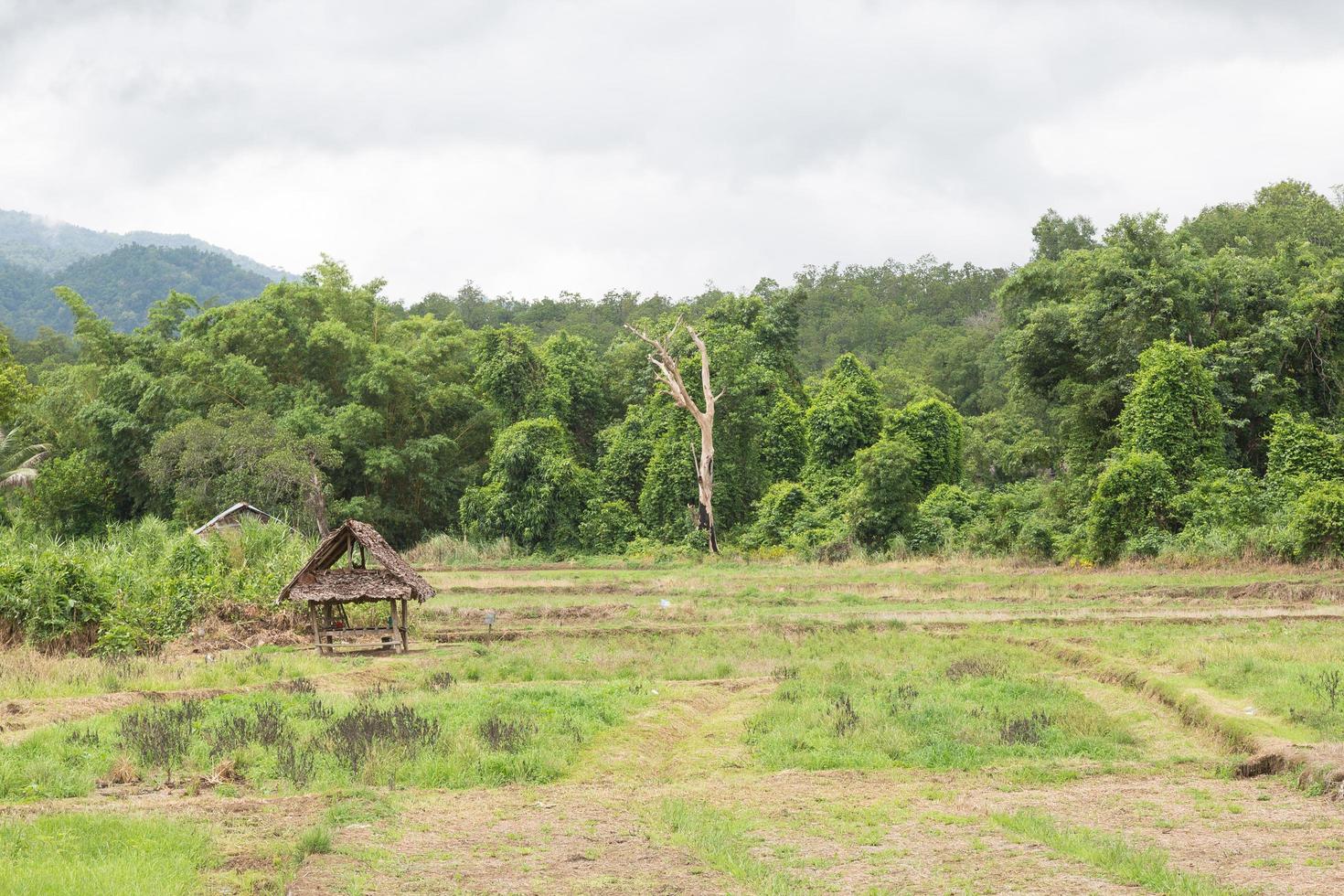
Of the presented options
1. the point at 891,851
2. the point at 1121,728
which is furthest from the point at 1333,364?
the point at 891,851

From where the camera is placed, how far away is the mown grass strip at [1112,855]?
8.53 meters

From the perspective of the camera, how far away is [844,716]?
49.4 feet

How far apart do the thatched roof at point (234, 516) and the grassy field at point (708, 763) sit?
49.1ft

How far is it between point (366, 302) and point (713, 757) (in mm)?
44366

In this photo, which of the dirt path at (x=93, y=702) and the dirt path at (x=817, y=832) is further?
the dirt path at (x=93, y=702)

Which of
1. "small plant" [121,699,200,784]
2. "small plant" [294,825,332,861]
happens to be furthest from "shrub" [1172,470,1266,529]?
"small plant" [294,825,332,861]

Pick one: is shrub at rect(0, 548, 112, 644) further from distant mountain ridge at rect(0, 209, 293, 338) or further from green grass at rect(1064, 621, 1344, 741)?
distant mountain ridge at rect(0, 209, 293, 338)

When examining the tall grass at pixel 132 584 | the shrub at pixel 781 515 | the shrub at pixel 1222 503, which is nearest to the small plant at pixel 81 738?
the tall grass at pixel 132 584

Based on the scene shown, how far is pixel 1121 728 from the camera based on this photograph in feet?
47.9

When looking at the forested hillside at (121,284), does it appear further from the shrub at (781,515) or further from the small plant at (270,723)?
the small plant at (270,723)

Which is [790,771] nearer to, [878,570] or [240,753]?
[240,753]

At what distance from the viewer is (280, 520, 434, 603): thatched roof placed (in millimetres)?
22469

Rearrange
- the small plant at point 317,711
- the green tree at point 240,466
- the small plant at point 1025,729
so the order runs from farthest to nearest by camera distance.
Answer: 1. the green tree at point 240,466
2. the small plant at point 317,711
3. the small plant at point 1025,729

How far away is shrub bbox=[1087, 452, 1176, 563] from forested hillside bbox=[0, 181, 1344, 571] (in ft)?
0.23
